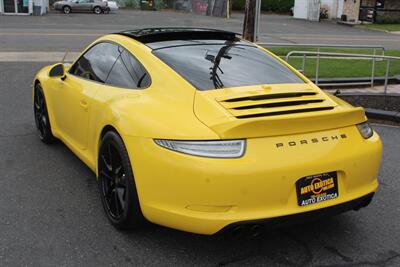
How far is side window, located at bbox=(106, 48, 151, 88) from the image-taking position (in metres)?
3.93

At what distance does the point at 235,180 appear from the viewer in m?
3.01

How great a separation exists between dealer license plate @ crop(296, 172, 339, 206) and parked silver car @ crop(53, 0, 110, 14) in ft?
126

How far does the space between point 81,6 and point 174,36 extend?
3726 cm

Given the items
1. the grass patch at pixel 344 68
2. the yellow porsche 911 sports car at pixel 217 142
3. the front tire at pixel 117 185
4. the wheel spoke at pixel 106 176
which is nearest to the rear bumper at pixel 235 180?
the yellow porsche 911 sports car at pixel 217 142

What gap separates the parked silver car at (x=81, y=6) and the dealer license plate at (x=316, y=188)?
126 ft

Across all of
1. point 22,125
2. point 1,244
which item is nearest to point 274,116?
point 1,244

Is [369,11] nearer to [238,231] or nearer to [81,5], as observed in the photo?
[81,5]

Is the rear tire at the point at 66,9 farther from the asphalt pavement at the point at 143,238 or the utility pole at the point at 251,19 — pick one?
the asphalt pavement at the point at 143,238

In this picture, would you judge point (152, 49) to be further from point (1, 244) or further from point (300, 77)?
point (1, 244)

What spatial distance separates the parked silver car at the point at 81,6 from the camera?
3884 centimetres

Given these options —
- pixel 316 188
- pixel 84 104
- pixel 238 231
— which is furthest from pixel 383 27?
pixel 238 231

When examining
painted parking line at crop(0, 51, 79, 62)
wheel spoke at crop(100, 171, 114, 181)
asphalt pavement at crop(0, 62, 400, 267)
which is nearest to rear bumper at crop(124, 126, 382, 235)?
asphalt pavement at crop(0, 62, 400, 267)

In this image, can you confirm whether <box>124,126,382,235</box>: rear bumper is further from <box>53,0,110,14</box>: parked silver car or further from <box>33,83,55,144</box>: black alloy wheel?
<box>53,0,110,14</box>: parked silver car

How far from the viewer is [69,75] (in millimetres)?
5086
